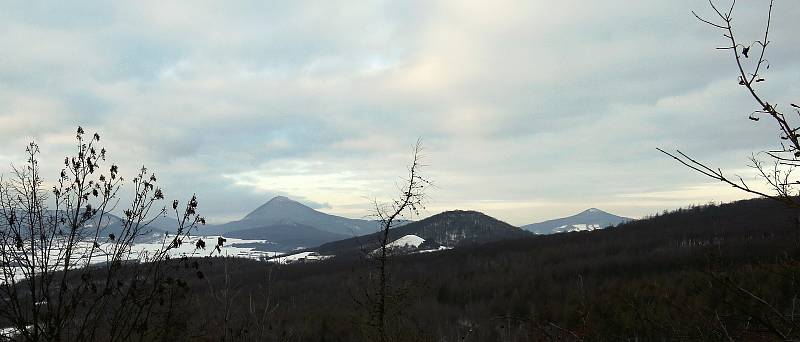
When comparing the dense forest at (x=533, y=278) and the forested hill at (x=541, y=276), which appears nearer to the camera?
the dense forest at (x=533, y=278)

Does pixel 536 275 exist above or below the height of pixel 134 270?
below

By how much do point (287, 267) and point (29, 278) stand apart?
431ft

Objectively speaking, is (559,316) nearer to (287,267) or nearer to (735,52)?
(735,52)

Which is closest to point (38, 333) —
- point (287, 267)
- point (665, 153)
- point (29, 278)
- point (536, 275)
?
point (29, 278)

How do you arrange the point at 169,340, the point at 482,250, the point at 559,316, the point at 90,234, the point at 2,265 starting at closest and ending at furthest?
1. the point at 2,265
2. the point at 90,234
3. the point at 169,340
4. the point at 559,316
5. the point at 482,250

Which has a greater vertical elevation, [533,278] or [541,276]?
[541,276]

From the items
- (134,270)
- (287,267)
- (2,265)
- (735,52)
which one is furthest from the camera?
(287,267)

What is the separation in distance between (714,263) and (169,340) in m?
8.02

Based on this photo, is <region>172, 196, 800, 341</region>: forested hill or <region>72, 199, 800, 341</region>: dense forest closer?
<region>72, 199, 800, 341</region>: dense forest

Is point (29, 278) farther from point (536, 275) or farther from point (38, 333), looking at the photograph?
point (536, 275)

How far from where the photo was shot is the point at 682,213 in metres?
133

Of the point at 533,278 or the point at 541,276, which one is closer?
the point at 533,278

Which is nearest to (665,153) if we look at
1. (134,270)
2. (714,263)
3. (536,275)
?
(714,263)

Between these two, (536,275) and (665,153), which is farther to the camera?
(536,275)
